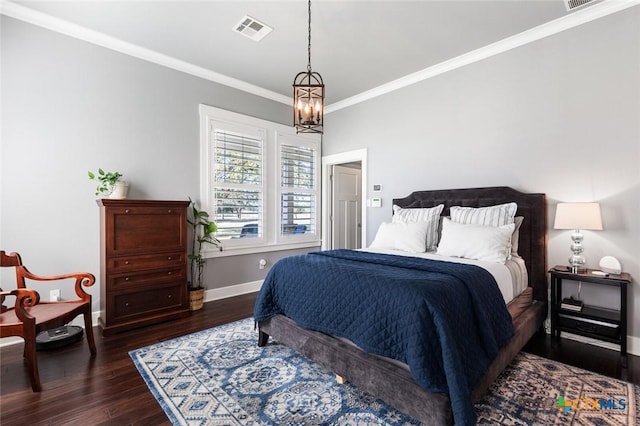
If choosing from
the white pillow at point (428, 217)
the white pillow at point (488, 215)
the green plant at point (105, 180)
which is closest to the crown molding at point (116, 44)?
the green plant at point (105, 180)

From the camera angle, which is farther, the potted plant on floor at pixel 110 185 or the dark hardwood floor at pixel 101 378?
the potted plant on floor at pixel 110 185

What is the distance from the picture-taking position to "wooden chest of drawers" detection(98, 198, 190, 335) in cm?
284

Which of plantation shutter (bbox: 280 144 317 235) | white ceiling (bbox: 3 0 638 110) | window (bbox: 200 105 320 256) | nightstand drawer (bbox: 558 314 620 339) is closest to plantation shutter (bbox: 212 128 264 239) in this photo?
window (bbox: 200 105 320 256)

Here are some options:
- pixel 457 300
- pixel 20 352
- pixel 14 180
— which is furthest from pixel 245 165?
pixel 457 300

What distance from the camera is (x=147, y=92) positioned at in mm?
3438

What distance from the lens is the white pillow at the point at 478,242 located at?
2.60m

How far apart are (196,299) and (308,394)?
2.18m

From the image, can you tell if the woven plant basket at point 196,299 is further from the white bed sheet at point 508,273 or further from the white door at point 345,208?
the white bed sheet at point 508,273

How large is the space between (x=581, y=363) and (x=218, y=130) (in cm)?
445

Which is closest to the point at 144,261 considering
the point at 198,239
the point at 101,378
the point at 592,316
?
the point at 198,239

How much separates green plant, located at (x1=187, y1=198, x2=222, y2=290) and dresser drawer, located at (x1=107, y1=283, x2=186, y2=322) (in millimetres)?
430

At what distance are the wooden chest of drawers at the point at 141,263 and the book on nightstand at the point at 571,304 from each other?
3766 millimetres

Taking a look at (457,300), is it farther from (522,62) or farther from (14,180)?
(14,180)

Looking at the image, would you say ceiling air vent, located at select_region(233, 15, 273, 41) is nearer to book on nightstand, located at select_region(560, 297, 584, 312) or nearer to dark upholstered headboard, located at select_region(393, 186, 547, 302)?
dark upholstered headboard, located at select_region(393, 186, 547, 302)
